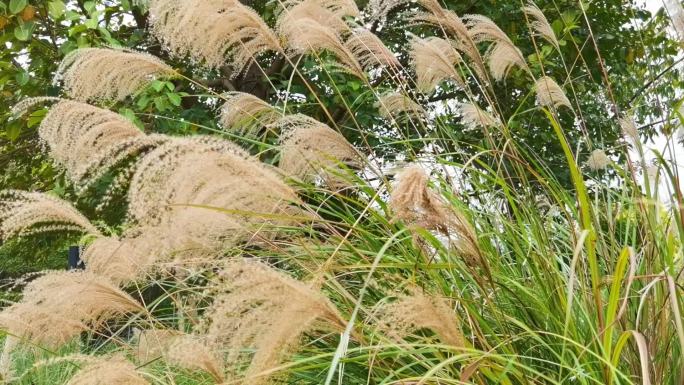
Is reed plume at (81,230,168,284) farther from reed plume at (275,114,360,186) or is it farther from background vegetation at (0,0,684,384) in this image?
reed plume at (275,114,360,186)

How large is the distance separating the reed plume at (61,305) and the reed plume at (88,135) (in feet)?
1.00

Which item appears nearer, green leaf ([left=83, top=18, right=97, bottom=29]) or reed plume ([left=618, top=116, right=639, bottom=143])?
reed plume ([left=618, top=116, right=639, bottom=143])

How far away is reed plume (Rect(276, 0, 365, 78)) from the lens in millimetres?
2572

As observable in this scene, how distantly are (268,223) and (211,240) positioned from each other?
0.44 meters

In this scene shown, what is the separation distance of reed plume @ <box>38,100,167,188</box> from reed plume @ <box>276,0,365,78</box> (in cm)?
74

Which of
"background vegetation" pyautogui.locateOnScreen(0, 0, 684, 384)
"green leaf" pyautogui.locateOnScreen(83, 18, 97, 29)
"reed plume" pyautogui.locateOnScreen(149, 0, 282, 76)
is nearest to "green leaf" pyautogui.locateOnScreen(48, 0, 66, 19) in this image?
"background vegetation" pyautogui.locateOnScreen(0, 0, 684, 384)

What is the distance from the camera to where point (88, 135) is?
201cm

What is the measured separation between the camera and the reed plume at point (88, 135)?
2.00 metres

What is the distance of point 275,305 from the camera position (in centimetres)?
139

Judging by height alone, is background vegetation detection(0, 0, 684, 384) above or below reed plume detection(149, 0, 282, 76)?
below

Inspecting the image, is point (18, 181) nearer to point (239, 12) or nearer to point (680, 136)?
point (239, 12)

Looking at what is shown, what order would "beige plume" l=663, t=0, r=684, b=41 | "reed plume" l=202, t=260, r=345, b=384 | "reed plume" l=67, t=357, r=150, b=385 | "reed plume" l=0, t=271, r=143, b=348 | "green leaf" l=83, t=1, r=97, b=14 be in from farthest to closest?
"green leaf" l=83, t=1, r=97, b=14
"beige plume" l=663, t=0, r=684, b=41
"reed plume" l=0, t=271, r=143, b=348
"reed plume" l=67, t=357, r=150, b=385
"reed plume" l=202, t=260, r=345, b=384

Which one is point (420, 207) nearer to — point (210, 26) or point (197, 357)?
point (197, 357)

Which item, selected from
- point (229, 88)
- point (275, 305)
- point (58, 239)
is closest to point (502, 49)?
point (275, 305)
